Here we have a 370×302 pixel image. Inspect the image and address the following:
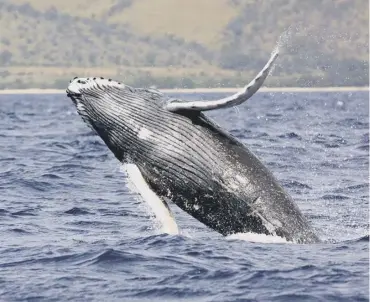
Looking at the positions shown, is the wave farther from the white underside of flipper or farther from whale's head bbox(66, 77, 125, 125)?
whale's head bbox(66, 77, 125, 125)

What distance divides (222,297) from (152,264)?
5.66 ft

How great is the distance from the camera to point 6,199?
17797mm

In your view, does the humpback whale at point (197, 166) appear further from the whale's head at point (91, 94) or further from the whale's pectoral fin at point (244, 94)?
the whale's pectoral fin at point (244, 94)

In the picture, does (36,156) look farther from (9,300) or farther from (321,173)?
(9,300)

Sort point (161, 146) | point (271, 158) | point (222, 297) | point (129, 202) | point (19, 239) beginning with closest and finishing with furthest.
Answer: point (222, 297)
point (161, 146)
point (19, 239)
point (129, 202)
point (271, 158)

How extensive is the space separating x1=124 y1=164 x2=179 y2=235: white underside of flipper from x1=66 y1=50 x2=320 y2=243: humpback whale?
4.4 inches

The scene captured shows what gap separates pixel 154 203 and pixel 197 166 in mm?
702

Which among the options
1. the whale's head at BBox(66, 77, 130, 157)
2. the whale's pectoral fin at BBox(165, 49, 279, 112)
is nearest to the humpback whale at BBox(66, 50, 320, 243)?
the whale's head at BBox(66, 77, 130, 157)

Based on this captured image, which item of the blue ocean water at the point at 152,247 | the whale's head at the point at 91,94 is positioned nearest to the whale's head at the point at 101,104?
the whale's head at the point at 91,94

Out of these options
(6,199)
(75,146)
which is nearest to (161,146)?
(6,199)

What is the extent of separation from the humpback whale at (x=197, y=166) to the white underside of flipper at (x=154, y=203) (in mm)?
112

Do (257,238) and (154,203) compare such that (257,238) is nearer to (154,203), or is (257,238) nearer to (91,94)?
(154,203)

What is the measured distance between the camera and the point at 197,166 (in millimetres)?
12445

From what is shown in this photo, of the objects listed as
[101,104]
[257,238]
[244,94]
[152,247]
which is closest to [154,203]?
[152,247]
